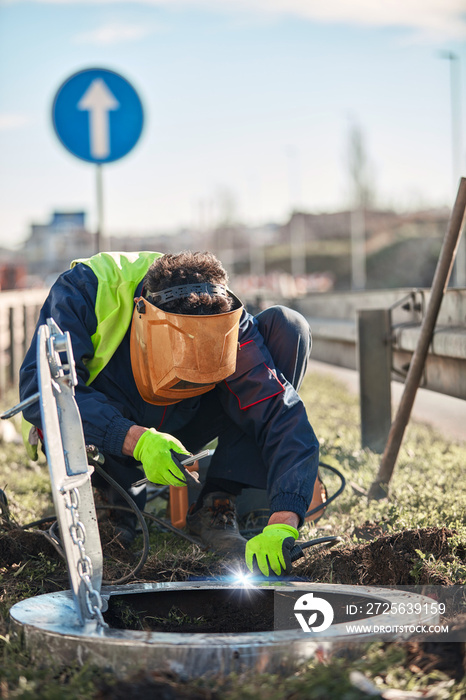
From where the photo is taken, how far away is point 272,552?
2.74 meters

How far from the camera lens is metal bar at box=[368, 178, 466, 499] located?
3.90 meters

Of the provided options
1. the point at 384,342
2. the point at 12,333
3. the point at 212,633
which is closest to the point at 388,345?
the point at 384,342

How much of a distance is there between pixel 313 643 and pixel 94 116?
5.46 m

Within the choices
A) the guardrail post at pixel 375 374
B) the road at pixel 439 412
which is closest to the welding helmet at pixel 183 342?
the guardrail post at pixel 375 374

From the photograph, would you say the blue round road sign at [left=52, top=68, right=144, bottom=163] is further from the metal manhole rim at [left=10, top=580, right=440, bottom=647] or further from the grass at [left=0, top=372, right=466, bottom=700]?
the metal manhole rim at [left=10, top=580, right=440, bottom=647]

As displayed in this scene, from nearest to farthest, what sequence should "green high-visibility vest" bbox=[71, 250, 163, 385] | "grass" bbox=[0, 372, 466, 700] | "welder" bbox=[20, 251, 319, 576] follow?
"grass" bbox=[0, 372, 466, 700] < "welder" bbox=[20, 251, 319, 576] < "green high-visibility vest" bbox=[71, 250, 163, 385]

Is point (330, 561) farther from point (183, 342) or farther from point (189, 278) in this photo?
point (189, 278)

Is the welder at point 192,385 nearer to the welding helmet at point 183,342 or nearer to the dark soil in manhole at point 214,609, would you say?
the welding helmet at point 183,342

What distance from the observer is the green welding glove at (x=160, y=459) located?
8.93ft

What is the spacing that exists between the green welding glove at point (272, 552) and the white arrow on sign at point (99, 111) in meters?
4.60

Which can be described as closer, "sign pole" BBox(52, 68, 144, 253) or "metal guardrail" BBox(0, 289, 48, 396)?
"sign pole" BBox(52, 68, 144, 253)

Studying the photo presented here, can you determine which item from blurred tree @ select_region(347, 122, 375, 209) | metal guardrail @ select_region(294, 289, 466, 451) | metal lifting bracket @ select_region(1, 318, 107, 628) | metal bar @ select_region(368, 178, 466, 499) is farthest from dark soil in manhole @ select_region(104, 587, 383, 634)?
blurred tree @ select_region(347, 122, 375, 209)

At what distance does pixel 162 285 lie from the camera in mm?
2951

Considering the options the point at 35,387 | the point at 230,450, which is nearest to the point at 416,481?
the point at 230,450
